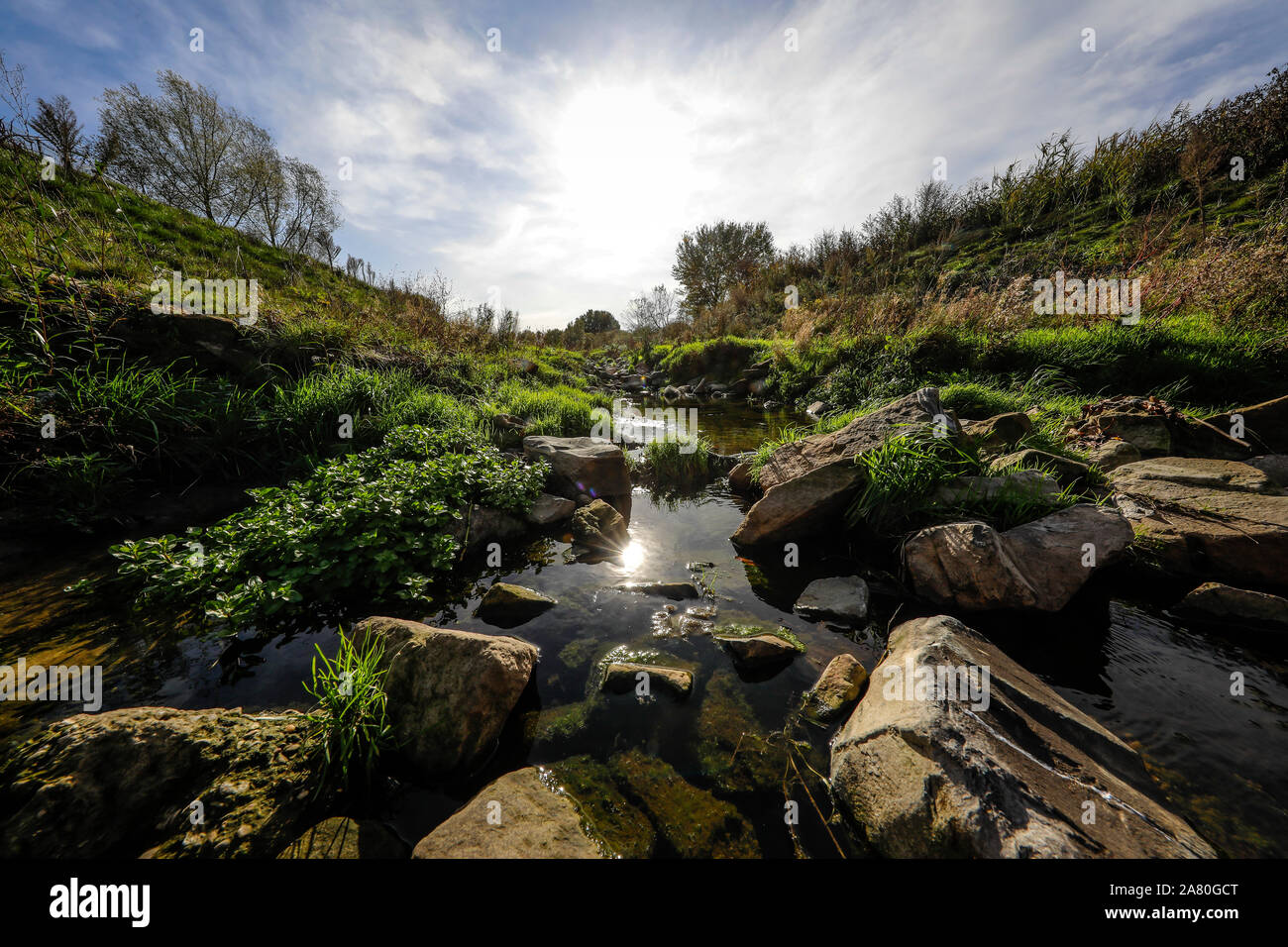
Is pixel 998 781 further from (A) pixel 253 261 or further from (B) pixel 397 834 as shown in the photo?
Answer: (A) pixel 253 261

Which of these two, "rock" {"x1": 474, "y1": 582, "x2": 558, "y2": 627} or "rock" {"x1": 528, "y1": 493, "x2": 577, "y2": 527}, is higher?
"rock" {"x1": 528, "y1": 493, "x2": 577, "y2": 527}

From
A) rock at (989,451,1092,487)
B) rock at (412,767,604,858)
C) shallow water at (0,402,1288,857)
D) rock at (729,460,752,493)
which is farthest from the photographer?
rock at (729,460,752,493)

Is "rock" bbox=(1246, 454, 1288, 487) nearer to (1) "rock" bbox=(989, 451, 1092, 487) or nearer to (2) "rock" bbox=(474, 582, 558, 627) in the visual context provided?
(1) "rock" bbox=(989, 451, 1092, 487)

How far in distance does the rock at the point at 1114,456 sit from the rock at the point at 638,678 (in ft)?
17.9

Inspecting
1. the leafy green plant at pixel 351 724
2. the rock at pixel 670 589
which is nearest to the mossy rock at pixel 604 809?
the leafy green plant at pixel 351 724

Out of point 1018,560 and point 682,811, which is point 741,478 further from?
point 682,811

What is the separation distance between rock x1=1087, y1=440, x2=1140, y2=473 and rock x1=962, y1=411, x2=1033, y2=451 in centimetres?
76

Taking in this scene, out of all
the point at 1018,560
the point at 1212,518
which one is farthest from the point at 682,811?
the point at 1212,518

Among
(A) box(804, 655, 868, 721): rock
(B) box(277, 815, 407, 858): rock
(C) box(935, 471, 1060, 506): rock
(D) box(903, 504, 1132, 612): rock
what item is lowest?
(B) box(277, 815, 407, 858): rock

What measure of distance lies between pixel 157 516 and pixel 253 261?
48.1 ft

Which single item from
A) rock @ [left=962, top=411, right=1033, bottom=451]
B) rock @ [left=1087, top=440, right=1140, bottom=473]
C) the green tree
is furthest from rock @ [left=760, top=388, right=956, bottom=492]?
the green tree

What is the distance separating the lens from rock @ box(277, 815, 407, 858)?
1680 millimetres

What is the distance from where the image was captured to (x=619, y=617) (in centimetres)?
338
